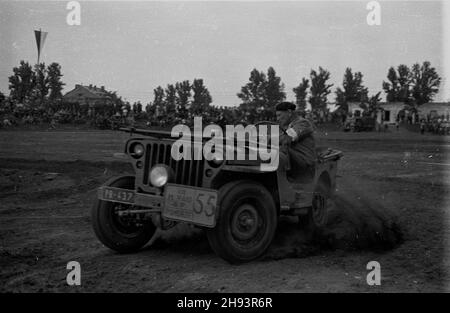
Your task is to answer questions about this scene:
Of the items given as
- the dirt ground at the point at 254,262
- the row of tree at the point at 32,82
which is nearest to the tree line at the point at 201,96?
the row of tree at the point at 32,82

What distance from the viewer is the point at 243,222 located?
532cm

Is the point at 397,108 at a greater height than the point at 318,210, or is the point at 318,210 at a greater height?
the point at 397,108

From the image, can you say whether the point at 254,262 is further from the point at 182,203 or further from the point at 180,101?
the point at 180,101

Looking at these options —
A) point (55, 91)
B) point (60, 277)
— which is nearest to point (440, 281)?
point (60, 277)

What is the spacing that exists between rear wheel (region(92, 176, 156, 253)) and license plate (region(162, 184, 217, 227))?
74 cm

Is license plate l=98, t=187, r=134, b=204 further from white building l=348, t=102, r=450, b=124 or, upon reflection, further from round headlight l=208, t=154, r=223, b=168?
white building l=348, t=102, r=450, b=124

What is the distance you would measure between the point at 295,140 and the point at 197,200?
1752 millimetres

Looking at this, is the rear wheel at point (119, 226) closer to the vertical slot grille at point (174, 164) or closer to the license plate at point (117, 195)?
the license plate at point (117, 195)

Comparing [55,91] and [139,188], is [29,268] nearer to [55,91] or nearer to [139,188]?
[139,188]

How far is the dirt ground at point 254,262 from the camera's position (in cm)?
470

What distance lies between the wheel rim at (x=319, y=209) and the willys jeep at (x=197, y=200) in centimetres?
57

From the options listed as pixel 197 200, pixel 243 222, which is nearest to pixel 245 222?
pixel 243 222

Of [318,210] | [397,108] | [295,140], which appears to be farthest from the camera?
[397,108]

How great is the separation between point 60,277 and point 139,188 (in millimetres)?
1234
